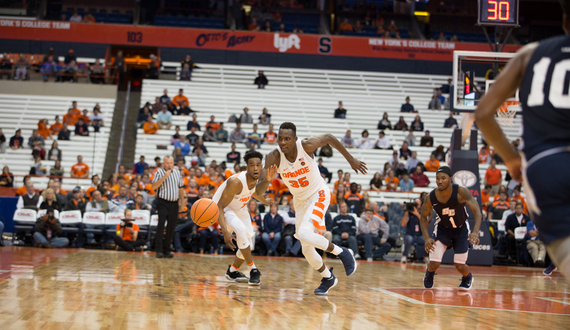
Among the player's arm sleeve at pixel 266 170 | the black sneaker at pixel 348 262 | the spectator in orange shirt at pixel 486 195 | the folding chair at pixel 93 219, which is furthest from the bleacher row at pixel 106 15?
the black sneaker at pixel 348 262

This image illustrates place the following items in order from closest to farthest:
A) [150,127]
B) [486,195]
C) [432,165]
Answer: [486,195] → [432,165] → [150,127]

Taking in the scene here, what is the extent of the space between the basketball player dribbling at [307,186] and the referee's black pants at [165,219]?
5.48m

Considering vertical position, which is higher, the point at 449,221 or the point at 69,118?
the point at 69,118

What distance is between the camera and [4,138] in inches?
779

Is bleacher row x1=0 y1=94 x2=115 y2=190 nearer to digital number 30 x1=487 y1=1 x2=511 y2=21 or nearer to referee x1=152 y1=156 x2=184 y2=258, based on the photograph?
referee x1=152 y1=156 x2=184 y2=258

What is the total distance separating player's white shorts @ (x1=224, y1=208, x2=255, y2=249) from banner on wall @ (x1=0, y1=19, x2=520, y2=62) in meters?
20.4

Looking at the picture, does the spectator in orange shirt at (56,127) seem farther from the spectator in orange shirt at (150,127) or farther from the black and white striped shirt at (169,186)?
the black and white striped shirt at (169,186)

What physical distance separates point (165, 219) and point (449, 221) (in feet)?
20.8

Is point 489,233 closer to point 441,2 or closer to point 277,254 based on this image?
point 277,254

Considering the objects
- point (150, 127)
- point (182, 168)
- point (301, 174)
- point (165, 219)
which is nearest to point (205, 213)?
point (301, 174)

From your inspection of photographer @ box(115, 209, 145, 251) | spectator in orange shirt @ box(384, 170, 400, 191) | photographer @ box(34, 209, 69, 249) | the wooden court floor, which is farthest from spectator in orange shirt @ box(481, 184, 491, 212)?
photographer @ box(34, 209, 69, 249)

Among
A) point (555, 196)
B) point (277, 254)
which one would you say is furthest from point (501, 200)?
point (555, 196)

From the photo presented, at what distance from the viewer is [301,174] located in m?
6.88

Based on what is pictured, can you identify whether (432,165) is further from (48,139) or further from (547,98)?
(547,98)
